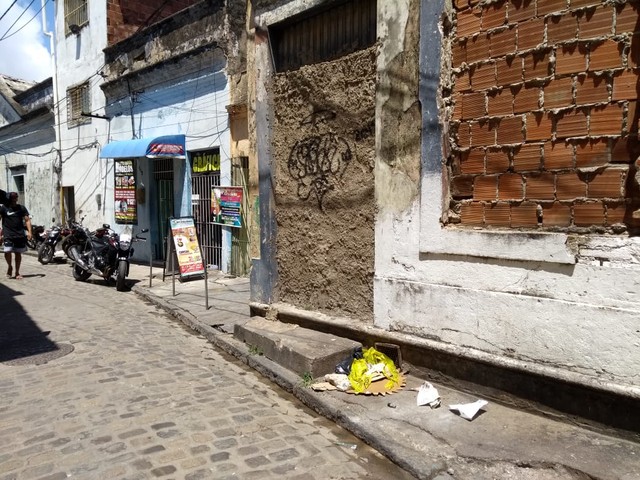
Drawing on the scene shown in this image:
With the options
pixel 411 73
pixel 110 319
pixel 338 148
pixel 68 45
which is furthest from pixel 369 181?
pixel 68 45

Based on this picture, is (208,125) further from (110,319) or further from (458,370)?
(458,370)

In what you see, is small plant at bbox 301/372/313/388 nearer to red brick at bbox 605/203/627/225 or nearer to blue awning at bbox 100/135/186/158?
red brick at bbox 605/203/627/225

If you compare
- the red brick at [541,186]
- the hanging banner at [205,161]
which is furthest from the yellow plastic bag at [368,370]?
the hanging banner at [205,161]

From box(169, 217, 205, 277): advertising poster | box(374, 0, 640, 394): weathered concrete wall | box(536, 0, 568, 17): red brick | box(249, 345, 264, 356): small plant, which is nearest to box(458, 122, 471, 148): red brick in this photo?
box(374, 0, 640, 394): weathered concrete wall


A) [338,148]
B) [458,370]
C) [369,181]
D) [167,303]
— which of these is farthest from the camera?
[167,303]

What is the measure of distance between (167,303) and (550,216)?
662 centimetres

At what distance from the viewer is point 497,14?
4.14 meters

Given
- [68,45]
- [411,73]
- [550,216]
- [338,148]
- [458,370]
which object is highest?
[68,45]

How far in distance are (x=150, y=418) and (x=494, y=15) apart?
4268 millimetres

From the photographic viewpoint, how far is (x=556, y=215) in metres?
3.90

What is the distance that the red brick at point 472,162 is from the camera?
4.36 meters

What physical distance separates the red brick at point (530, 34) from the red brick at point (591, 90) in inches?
17.9

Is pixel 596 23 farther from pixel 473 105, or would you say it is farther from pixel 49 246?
pixel 49 246

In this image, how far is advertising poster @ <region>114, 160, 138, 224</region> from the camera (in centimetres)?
1432
